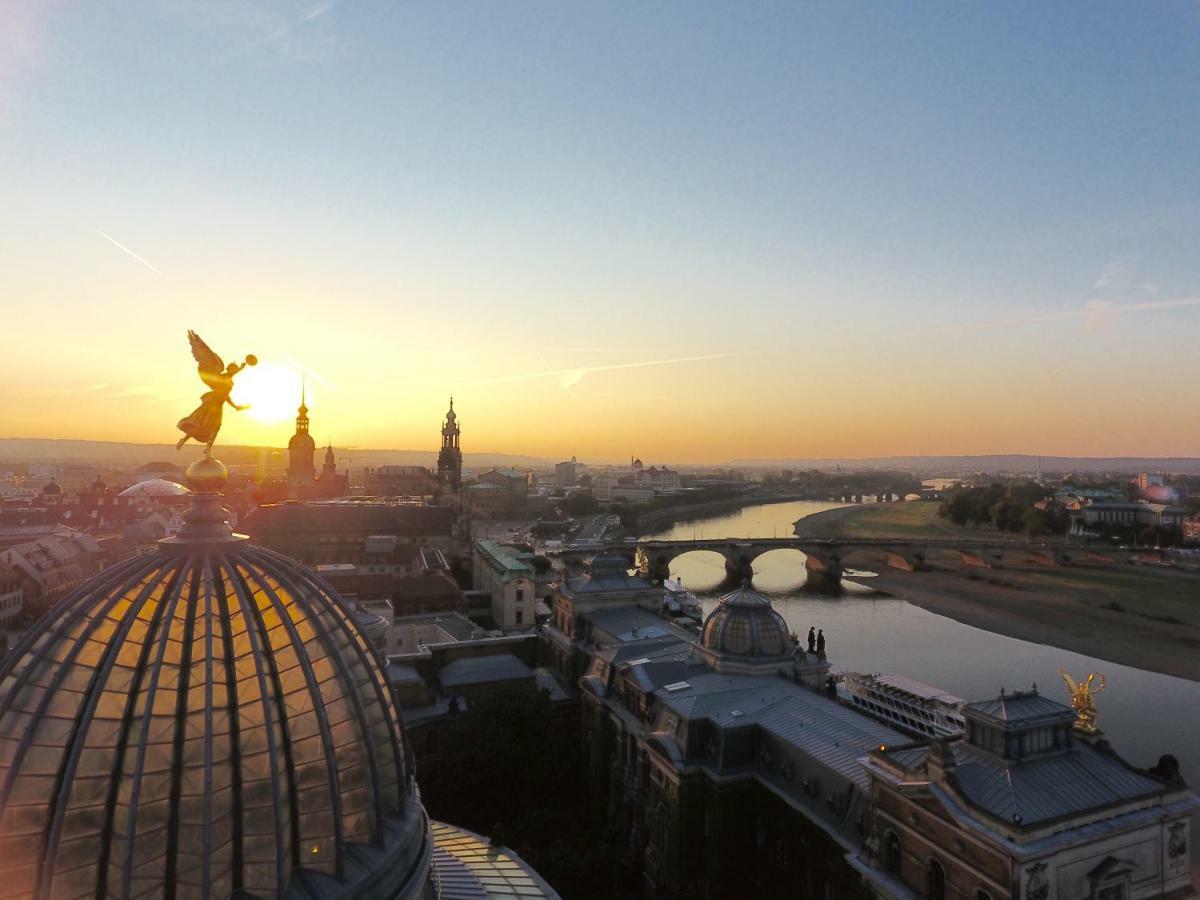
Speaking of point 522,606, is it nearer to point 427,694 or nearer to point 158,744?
point 427,694

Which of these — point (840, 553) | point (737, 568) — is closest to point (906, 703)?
point (737, 568)

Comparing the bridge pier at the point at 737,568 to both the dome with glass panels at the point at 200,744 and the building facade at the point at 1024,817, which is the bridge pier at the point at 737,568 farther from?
the dome with glass panels at the point at 200,744

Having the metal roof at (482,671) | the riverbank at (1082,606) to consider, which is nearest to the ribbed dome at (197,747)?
the metal roof at (482,671)

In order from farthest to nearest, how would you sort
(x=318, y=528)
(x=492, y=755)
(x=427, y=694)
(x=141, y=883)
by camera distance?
(x=318, y=528) → (x=427, y=694) → (x=492, y=755) → (x=141, y=883)

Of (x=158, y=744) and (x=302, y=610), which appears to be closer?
(x=158, y=744)

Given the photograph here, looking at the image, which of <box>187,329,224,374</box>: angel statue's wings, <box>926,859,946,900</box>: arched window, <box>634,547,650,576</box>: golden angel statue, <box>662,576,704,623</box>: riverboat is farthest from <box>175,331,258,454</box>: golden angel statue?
<box>634,547,650,576</box>: golden angel statue

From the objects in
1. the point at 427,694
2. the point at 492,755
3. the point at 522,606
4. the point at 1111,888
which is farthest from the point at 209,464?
the point at 522,606

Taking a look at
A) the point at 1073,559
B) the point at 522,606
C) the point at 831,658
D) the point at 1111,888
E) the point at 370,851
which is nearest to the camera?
the point at 370,851

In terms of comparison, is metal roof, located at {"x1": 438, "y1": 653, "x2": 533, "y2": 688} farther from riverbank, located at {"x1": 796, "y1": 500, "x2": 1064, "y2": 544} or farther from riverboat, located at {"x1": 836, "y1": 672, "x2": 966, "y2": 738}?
riverbank, located at {"x1": 796, "y1": 500, "x2": 1064, "y2": 544}
